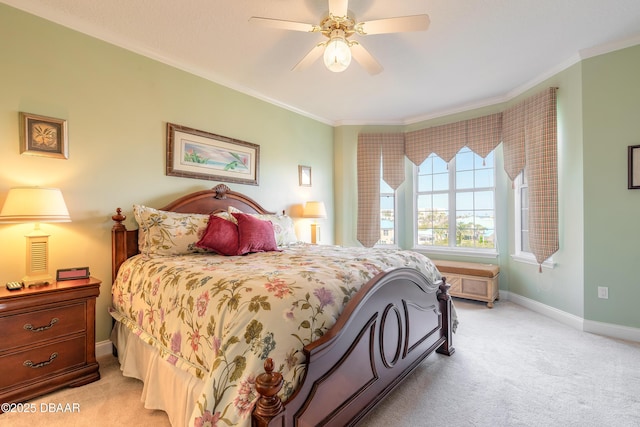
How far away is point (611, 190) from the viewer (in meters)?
2.74

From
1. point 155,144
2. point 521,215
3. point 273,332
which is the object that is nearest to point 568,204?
point 521,215

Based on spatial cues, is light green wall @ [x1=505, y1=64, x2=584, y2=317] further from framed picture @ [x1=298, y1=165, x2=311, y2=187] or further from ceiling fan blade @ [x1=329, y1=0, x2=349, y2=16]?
framed picture @ [x1=298, y1=165, x2=311, y2=187]

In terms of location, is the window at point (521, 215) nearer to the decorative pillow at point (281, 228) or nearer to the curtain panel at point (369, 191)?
the curtain panel at point (369, 191)

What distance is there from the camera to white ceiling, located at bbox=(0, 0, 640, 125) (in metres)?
2.20

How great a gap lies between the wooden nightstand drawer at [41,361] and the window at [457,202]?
4.24 meters

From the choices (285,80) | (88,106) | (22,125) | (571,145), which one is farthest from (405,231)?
(22,125)

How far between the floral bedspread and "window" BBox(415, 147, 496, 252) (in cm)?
282

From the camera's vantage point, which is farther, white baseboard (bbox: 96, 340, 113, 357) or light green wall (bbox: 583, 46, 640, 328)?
light green wall (bbox: 583, 46, 640, 328)

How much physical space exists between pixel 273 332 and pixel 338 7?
1.93 meters

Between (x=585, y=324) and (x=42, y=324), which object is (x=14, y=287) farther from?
(x=585, y=324)

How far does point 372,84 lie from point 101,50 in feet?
8.62

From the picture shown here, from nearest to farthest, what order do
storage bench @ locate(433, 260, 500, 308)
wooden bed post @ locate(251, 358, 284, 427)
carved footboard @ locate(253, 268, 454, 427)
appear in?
1. wooden bed post @ locate(251, 358, 284, 427)
2. carved footboard @ locate(253, 268, 454, 427)
3. storage bench @ locate(433, 260, 500, 308)

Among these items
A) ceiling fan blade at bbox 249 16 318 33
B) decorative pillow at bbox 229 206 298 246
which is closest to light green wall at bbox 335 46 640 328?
ceiling fan blade at bbox 249 16 318 33

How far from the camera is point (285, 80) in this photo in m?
3.36
